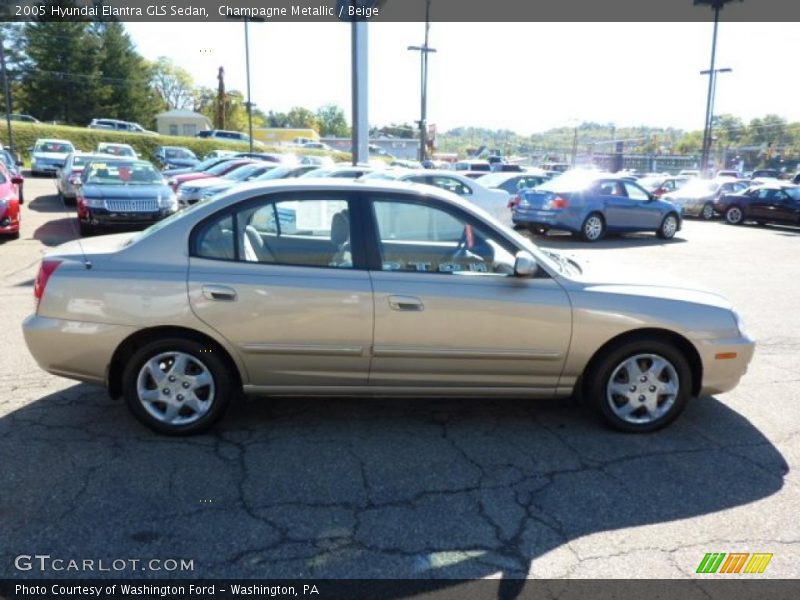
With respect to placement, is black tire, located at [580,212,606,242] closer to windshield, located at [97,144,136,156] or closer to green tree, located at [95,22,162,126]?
windshield, located at [97,144,136,156]

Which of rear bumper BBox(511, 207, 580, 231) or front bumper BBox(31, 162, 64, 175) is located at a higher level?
front bumper BBox(31, 162, 64, 175)

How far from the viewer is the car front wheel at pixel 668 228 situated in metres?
15.9

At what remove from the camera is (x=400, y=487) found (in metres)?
3.37

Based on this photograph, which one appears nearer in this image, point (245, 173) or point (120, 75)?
point (245, 173)

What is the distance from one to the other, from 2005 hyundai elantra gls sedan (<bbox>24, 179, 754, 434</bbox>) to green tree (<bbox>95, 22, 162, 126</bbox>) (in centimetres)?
6182

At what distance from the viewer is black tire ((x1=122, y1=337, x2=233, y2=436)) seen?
3.78m

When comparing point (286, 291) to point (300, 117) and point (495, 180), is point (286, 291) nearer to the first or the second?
point (495, 180)

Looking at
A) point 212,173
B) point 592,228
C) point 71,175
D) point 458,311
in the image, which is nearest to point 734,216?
point 592,228

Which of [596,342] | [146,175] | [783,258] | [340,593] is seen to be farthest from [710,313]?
[146,175]

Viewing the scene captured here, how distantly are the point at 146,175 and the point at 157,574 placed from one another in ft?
40.5

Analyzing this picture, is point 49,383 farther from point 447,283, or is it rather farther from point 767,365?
point 767,365

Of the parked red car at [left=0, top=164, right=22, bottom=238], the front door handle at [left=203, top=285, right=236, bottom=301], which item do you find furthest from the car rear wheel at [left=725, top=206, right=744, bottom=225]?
the front door handle at [left=203, top=285, right=236, bottom=301]

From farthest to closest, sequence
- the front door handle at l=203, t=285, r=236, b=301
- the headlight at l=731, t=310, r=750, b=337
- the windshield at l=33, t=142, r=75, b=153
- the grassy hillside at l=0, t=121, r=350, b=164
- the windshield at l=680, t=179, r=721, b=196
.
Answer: the grassy hillside at l=0, t=121, r=350, b=164 < the windshield at l=33, t=142, r=75, b=153 < the windshield at l=680, t=179, r=721, b=196 < the headlight at l=731, t=310, r=750, b=337 < the front door handle at l=203, t=285, r=236, b=301

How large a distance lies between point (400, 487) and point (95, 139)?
45.3m
